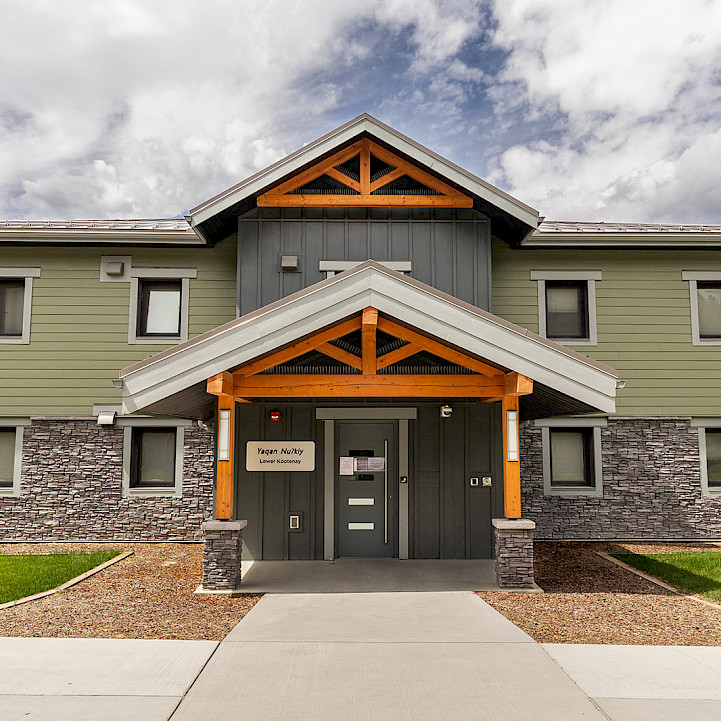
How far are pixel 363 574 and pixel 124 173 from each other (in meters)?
105

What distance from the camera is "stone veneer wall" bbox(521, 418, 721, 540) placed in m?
11.5

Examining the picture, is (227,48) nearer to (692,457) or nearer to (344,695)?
(692,457)

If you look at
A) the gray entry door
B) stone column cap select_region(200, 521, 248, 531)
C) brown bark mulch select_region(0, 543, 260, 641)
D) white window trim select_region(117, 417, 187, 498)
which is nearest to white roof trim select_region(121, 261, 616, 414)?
stone column cap select_region(200, 521, 248, 531)

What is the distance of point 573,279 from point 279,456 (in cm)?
665

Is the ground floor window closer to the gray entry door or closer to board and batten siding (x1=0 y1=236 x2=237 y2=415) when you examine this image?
board and batten siding (x1=0 y1=236 x2=237 y2=415)

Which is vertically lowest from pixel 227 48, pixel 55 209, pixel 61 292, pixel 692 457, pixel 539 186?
pixel 692 457

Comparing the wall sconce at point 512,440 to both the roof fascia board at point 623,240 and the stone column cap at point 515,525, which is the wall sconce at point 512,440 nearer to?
the stone column cap at point 515,525

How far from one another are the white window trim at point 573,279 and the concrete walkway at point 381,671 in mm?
6416

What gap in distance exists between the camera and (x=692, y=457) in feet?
38.4

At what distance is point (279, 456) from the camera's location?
951 cm

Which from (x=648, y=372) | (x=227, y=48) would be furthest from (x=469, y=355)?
(x=227, y=48)

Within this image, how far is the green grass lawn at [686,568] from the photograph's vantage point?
812cm

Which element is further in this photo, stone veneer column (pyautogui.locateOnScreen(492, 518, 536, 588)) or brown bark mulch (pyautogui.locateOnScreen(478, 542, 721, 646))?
stone veneer column (pyautogui.locateOnScreen(492, 518, 536, 588))

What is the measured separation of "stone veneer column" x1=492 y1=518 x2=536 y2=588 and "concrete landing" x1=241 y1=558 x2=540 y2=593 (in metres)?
0.17
